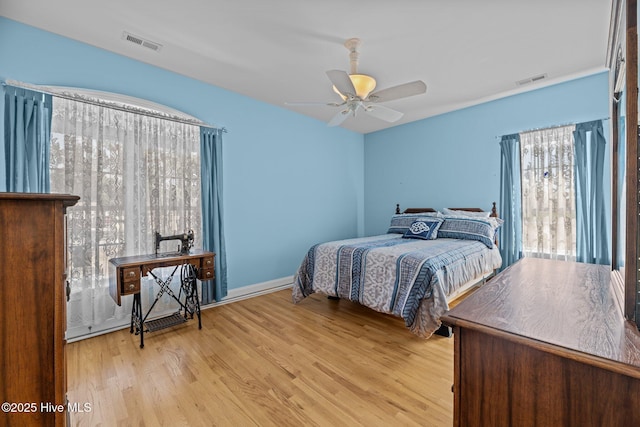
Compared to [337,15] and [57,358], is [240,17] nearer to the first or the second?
[337,15]

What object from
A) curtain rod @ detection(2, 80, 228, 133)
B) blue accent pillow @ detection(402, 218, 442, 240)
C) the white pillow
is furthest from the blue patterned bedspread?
curtain rod @ detection(2, 80, 228, 133)

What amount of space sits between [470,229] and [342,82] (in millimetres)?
2488

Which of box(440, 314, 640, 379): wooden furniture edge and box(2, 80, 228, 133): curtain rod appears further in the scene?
box(2, 80, 228, 133): curtain rod

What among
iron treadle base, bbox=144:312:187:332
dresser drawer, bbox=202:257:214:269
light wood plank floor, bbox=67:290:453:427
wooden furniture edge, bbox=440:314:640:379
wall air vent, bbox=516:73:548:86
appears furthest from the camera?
wall air vent, bbox=516:73:548:86

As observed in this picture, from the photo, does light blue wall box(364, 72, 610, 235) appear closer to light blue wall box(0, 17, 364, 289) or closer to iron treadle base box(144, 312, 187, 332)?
light blue wall box(0, 17, 364, 289)

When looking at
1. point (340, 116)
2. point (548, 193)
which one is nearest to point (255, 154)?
point (340, 116)

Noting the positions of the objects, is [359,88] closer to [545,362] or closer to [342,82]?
[342,82]

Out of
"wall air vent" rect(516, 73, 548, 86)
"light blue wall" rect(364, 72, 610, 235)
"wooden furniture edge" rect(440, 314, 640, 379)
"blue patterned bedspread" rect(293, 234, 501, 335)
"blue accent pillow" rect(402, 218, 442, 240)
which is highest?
"wall air vent" rect(516, 73, 548, 86)

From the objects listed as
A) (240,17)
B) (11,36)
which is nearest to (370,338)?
(240,17)

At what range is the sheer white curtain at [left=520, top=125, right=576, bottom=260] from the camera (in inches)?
128

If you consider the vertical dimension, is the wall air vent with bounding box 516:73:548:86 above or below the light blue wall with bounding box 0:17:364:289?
above

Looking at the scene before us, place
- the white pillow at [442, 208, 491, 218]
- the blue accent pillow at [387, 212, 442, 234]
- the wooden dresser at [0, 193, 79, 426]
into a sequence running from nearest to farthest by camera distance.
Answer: the wooden dresser at [0, 193, 79, 426]
the white pillow at [442, 208, 491, 218]
the blue accent pillow at [387, 212, 442, 234]

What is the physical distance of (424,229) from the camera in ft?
12.0

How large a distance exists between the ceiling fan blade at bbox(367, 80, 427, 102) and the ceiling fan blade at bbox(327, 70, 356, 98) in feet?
0.80
